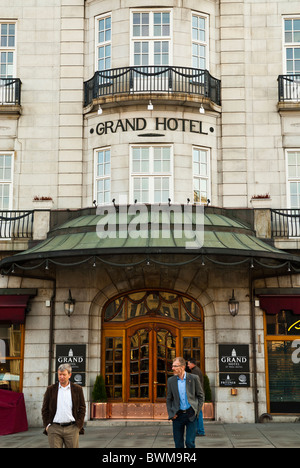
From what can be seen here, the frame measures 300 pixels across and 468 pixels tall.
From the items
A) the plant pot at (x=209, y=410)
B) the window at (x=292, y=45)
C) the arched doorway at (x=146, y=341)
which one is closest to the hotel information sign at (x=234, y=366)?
the plant pot at (x=209, y=410)

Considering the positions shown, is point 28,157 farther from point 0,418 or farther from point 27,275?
point 0,418

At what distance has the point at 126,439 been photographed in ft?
47.8

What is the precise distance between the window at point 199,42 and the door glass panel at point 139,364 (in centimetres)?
835

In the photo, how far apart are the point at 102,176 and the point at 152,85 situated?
3093 mm

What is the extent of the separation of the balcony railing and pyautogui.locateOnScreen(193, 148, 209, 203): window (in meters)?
1.71

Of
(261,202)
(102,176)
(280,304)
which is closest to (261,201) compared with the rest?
(261,202)

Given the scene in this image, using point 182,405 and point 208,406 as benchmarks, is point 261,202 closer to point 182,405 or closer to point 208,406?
point 208,406

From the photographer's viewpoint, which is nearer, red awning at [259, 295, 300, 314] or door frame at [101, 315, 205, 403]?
red awning at [259, 295, 300, 314]

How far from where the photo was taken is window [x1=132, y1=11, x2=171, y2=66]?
63.4 ft

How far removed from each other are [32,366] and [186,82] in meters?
9.45

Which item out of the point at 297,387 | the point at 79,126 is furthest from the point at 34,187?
the point at 297,387

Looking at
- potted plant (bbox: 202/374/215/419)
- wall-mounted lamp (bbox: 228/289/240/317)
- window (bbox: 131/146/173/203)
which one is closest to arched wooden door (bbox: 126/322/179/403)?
potted plant (bbox: 202/374/215/419)

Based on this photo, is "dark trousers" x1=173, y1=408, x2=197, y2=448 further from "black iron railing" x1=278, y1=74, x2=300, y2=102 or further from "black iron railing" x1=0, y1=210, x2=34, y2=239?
"black iron railing" x1=278, y1=74, x2=300, y2=102

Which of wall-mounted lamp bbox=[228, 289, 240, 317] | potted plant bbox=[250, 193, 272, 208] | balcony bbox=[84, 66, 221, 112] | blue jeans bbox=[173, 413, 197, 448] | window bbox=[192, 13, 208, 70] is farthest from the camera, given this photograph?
window bbox=[192, 13, 208, 70]
